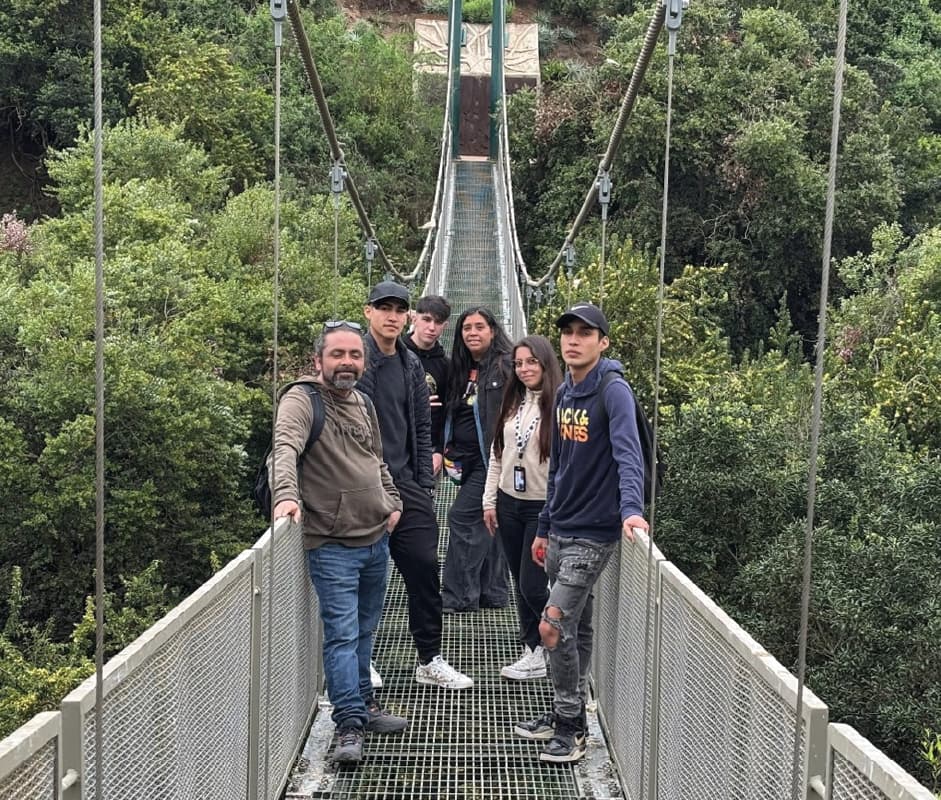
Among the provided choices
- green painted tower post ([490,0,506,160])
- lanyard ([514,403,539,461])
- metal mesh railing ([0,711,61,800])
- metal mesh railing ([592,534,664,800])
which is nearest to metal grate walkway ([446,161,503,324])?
green painted tower post ([490,0,506,160])

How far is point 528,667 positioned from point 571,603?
0.85 meters

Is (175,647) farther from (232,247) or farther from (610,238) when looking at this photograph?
(610,238)

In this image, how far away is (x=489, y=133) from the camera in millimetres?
21250

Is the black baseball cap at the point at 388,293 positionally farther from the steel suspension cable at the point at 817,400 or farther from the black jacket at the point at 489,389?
the steel suspension cable at the point at 817,400

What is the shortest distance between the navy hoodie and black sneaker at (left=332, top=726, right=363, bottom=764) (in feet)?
2.18

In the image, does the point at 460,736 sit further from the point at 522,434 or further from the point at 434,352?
the point at 434,352

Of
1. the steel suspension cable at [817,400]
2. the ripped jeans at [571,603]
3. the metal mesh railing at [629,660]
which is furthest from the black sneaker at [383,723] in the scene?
the steel suspension cable at [817,400]

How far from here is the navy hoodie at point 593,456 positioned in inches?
91.0

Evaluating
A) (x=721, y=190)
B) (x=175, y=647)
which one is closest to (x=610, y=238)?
(x=721, y=190)

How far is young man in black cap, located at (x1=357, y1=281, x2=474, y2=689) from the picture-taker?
277cm

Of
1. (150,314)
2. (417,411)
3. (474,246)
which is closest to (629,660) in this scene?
(417,411)

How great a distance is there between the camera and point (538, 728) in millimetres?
2727

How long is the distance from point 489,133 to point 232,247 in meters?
10.1

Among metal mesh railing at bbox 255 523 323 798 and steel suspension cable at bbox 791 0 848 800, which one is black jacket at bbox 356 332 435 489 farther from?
steel suspension cable at bbox 791 0 848 800
